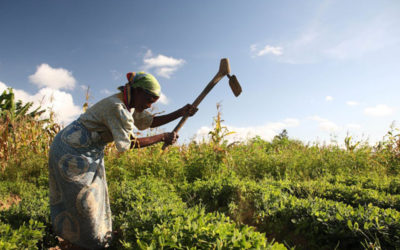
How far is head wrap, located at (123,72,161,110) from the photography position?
8.04ft

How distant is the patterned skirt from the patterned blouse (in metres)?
0.07

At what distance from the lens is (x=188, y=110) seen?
341 centimetres

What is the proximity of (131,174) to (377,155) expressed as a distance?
6296 mm

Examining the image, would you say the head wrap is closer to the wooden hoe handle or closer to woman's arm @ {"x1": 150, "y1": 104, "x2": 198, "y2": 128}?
woman's arm @ {"x1": 150, "y1": 104, "x2": 198, "y2": 128}

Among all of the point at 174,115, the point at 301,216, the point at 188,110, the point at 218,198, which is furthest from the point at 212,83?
the point at 301,216

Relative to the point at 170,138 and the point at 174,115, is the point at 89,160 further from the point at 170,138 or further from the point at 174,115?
the point at 174,115

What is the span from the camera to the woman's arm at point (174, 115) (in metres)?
3.30

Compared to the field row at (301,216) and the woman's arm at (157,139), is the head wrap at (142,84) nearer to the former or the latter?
the woman's arm at (157,139)

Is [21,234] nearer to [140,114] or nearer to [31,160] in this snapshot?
[140,114]

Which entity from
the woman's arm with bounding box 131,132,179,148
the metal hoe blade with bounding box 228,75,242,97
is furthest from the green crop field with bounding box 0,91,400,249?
the metal hoe blade with bounding box 228,75,242,97

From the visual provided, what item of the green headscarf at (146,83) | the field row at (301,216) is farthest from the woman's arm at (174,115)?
the field row at (301,216)

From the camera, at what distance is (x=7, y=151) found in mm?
5621

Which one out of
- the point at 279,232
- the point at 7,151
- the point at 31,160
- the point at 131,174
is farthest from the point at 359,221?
the point at 7,151

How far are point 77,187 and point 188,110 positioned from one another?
161cm
